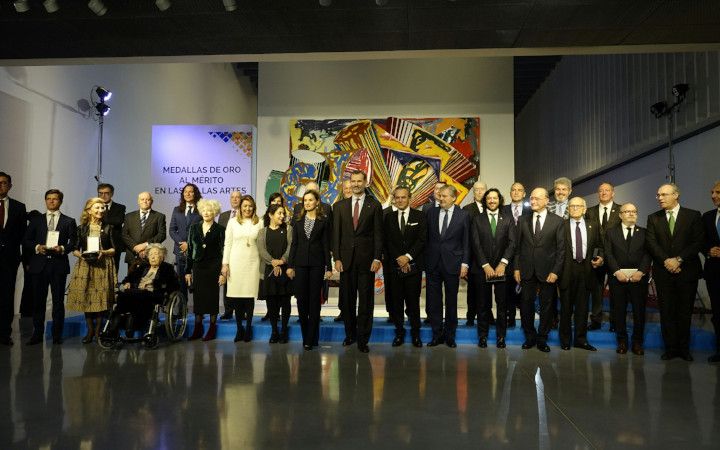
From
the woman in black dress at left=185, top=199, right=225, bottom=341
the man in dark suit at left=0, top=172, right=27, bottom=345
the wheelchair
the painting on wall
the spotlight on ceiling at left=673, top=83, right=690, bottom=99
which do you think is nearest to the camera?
the wheelchair

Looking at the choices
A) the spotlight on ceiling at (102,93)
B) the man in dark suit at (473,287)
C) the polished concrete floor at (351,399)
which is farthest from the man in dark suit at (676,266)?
the spotlight on ceiling at (102,93)

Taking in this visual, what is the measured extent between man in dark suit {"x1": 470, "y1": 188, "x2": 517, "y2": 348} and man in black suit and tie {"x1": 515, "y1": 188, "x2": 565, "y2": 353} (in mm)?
128

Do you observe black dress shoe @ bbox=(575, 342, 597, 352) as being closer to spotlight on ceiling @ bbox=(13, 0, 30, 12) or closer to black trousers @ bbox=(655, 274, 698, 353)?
black trousers @ bbox=(655, 274, 698, 353)

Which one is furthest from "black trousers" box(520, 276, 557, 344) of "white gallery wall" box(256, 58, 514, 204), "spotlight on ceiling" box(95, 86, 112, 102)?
"spotlight on ceiling" box(95, 86, 112, 102)

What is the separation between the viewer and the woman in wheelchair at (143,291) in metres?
4.98

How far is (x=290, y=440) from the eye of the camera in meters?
2.59

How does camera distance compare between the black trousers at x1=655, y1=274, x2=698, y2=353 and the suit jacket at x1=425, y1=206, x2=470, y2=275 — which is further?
the suit jacket at x1=425, y1=206, x2=470, y2=275

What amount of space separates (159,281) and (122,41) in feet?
6.73

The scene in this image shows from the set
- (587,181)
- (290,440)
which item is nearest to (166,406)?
(290,440)

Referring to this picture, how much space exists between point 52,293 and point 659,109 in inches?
321

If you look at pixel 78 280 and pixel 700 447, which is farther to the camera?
pixel 78 280

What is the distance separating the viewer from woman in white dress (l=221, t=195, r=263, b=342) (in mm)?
5316

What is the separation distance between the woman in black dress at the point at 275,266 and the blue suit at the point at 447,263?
1299 mm

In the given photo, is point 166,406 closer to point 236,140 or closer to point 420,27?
point 420,27
